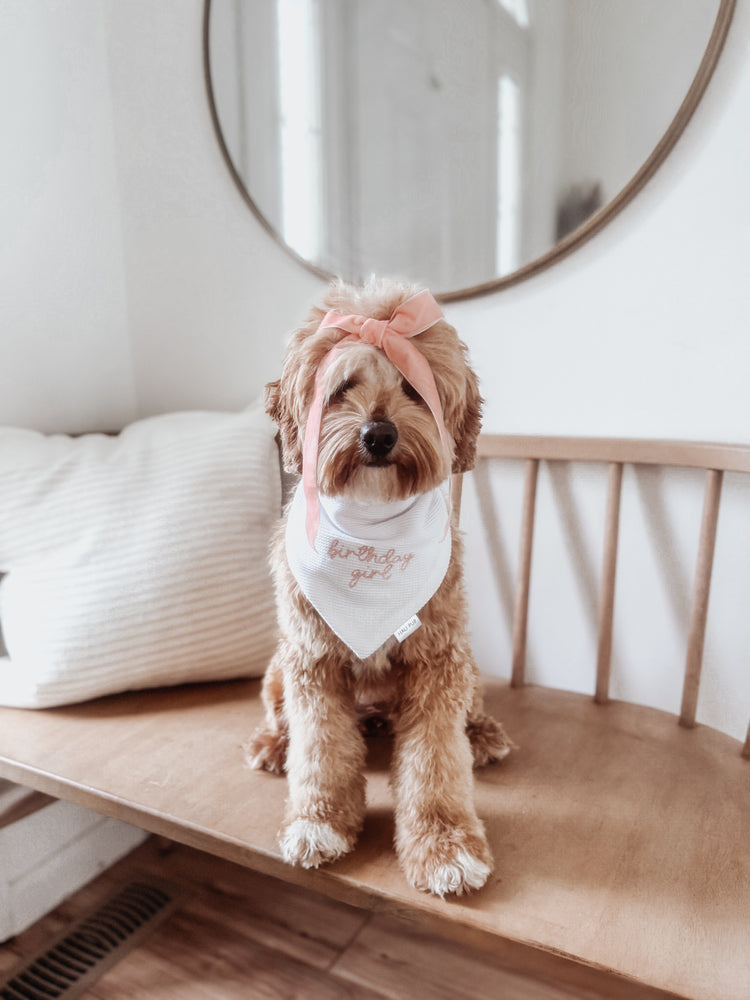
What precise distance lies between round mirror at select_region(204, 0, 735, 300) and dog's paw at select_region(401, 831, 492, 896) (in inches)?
35.6

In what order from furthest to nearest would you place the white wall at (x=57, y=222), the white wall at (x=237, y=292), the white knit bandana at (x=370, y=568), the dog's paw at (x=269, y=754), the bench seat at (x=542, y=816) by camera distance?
the white wall at (x=57, y=222)
the white wall at (x=237, y=292)
the dog's paw at (x=269, y=754)
the white knit bandana at (x=370, y=568)
the bench seat at (x=542, y=816)

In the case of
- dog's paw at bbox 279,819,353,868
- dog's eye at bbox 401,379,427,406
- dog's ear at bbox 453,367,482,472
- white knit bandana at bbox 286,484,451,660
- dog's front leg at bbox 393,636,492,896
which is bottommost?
dog's paw at bbox 279,819,353,868

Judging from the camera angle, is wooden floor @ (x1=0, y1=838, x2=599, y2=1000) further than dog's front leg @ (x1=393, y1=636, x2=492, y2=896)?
Yes

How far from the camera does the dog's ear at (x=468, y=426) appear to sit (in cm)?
86

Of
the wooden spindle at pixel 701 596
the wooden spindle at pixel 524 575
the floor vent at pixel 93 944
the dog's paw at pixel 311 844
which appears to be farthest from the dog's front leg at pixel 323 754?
the floor vent at pixel 93 944

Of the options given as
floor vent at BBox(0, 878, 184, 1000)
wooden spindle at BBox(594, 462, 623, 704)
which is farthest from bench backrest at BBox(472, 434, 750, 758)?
floor vent at BBox(0, 878, 184, 1000)

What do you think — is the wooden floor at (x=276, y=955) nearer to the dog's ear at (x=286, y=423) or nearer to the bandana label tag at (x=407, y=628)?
the bandana label tag at (x=407, y=628)

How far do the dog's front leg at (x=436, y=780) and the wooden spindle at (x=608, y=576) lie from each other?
1.29ft

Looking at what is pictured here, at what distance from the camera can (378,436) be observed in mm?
747

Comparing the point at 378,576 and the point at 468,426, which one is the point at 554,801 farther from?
the point at 468,426

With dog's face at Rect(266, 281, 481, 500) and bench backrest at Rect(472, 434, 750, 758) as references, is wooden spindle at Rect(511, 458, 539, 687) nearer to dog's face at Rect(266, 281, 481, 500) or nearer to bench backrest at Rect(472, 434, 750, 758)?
bench backrest at Rect(472, 434, 750, 758)

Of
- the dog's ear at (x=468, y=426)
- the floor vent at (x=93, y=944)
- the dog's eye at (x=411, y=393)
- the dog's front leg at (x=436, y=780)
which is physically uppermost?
the dog's eye at (x=411, y=393)

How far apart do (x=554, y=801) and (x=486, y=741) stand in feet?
0.42

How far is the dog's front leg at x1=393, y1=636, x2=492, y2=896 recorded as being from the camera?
796 millimetres
